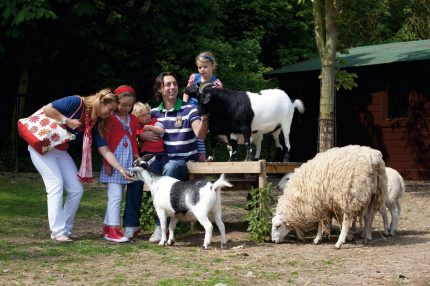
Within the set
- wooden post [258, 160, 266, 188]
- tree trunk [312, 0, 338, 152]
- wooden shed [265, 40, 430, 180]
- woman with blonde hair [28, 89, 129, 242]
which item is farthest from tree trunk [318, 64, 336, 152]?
woman with blonde hair [28, 89, 129, 242]

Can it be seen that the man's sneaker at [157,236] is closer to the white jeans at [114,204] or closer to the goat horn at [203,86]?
the white jeans at [114,204]

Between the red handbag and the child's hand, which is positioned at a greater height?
the red handbag

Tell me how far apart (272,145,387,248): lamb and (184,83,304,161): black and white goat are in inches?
A: 26.3

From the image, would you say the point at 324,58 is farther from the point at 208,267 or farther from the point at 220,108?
the point at 208,267

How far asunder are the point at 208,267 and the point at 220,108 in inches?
95.8

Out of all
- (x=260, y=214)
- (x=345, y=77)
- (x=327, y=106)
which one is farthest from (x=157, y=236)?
(x=345, y=77)

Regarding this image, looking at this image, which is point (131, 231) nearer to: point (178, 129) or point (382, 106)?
point (178, 129)

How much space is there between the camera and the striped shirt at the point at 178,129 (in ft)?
27.8

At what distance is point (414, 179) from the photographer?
19.6m

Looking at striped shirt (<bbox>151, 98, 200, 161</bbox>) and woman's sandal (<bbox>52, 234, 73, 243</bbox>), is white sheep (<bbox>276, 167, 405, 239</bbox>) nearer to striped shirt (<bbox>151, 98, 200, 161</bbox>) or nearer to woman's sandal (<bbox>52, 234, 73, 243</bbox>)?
striped shirt (<bbox>151, 98, 200, 161</bbox>)

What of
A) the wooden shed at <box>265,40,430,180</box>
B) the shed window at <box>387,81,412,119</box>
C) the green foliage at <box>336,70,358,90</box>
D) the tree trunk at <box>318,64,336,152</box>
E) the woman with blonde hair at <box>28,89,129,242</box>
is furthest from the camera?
the shed window at <box>387,81,412,119</box>

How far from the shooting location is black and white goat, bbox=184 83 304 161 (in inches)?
333

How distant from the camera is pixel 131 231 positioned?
8.52 metres

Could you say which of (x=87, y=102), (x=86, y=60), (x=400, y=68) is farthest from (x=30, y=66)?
(x=87, y=102)
